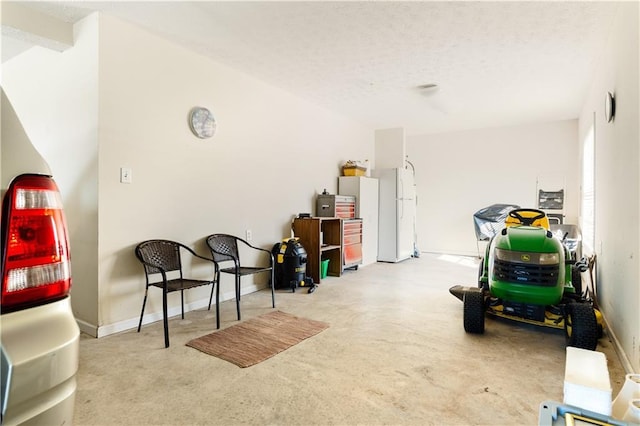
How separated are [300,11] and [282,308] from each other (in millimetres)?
2647

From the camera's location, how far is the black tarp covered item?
6204mm

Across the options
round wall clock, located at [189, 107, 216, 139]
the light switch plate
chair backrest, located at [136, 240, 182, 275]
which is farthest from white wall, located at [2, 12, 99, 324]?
round wall clock, located at [189, 107, 216, 139]

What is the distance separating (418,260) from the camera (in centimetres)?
646

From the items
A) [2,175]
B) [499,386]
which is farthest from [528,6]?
[2,175]

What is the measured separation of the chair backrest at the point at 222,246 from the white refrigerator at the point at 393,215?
10.6 feet

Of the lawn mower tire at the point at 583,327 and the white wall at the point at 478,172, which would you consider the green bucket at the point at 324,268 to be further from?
the white wall at the point at 478,172

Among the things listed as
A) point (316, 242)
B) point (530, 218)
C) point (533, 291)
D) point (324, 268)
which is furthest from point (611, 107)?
point (324, 268)

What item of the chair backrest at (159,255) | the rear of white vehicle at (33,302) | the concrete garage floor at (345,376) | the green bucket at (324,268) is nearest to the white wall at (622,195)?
the concrete garage floor at (345,376)

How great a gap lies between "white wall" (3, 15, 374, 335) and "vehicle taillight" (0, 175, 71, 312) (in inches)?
85.3

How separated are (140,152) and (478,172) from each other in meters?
6.27

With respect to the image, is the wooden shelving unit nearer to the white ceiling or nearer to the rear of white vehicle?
the white ceiling

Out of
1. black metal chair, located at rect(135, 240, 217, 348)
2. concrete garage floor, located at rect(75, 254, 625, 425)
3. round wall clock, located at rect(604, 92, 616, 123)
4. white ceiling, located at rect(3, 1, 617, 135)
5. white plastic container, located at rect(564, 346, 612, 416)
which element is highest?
white ceiling, located at rect(3, 1, 617, 135)

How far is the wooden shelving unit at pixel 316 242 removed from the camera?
451 centimetres

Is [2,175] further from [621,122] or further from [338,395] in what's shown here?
[621,122]
